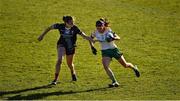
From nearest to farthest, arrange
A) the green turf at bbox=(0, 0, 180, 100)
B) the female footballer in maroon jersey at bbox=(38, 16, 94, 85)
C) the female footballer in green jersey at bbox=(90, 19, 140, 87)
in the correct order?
the green turf at bbox=(0, 0, 180, 100), the female footballer in green jersey at bbox=(90, 19, 140, 87), the female footballer in maroon jersey at bbox=(38, 16, 94, 85)

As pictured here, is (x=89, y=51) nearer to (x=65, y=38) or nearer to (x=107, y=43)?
(x=65, y=38)

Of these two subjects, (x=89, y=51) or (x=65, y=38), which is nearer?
(x=65, y=38)

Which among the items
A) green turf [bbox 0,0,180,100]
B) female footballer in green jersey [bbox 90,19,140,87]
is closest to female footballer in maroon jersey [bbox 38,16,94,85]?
female footballer in green jersey [bbox 90,19,140,87]

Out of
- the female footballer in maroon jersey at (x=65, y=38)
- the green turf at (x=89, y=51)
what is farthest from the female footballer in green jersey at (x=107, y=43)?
the green turf at (x=89, y=51)

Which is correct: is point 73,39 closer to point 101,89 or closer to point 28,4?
A: point 101,89

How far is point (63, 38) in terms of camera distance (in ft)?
49.1

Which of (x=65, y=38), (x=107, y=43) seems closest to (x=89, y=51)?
(x=65, y=38)

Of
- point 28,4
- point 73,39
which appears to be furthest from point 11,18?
point 73,39

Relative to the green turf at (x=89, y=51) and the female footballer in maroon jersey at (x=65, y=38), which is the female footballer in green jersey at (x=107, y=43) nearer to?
the female footballer in maroon jersey at (x=65, y=38)

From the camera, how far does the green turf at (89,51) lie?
14508 mm

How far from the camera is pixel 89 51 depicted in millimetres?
19703

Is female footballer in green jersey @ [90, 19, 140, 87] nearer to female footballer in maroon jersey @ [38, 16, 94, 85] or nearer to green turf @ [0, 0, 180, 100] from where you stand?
female footballer in maroon jersey @ [38, 16, 94, 85]

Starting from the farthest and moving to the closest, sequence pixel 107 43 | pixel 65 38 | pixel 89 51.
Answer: pixel 89 51, pixel 65 38, pixel 107 43

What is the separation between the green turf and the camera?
1451cm
